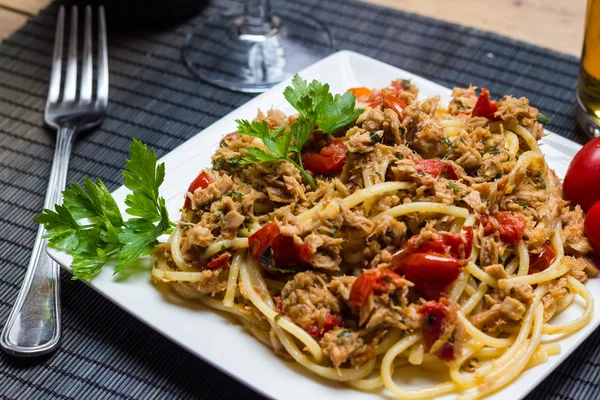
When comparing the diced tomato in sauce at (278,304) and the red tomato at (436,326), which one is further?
the diced tomato in sauce at (278,304)

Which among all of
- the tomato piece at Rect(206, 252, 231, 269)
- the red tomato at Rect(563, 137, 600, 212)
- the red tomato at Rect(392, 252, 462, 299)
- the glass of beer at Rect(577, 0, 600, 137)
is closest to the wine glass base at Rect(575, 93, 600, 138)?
the glass of beer at Rect(577, 0, 600, 137)

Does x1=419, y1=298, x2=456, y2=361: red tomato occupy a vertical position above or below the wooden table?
above

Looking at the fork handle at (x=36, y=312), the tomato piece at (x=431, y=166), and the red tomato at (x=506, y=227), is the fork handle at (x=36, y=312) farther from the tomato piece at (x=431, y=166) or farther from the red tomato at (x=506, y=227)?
the red tomato at (x=506, y=227)

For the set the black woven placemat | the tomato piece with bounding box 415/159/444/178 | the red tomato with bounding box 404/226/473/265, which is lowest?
the black woven placemat

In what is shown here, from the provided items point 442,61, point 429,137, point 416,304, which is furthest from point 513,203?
point 442,61

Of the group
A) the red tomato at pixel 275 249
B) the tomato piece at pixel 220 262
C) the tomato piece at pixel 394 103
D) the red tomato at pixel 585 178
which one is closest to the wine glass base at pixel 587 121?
the red tomato at pixel 585 178

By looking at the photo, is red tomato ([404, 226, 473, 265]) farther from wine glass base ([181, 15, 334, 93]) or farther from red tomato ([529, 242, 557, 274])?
wine glass base ([181, 15, 334, 93])

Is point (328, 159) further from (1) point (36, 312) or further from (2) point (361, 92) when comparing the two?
(1) point (36, 312)
